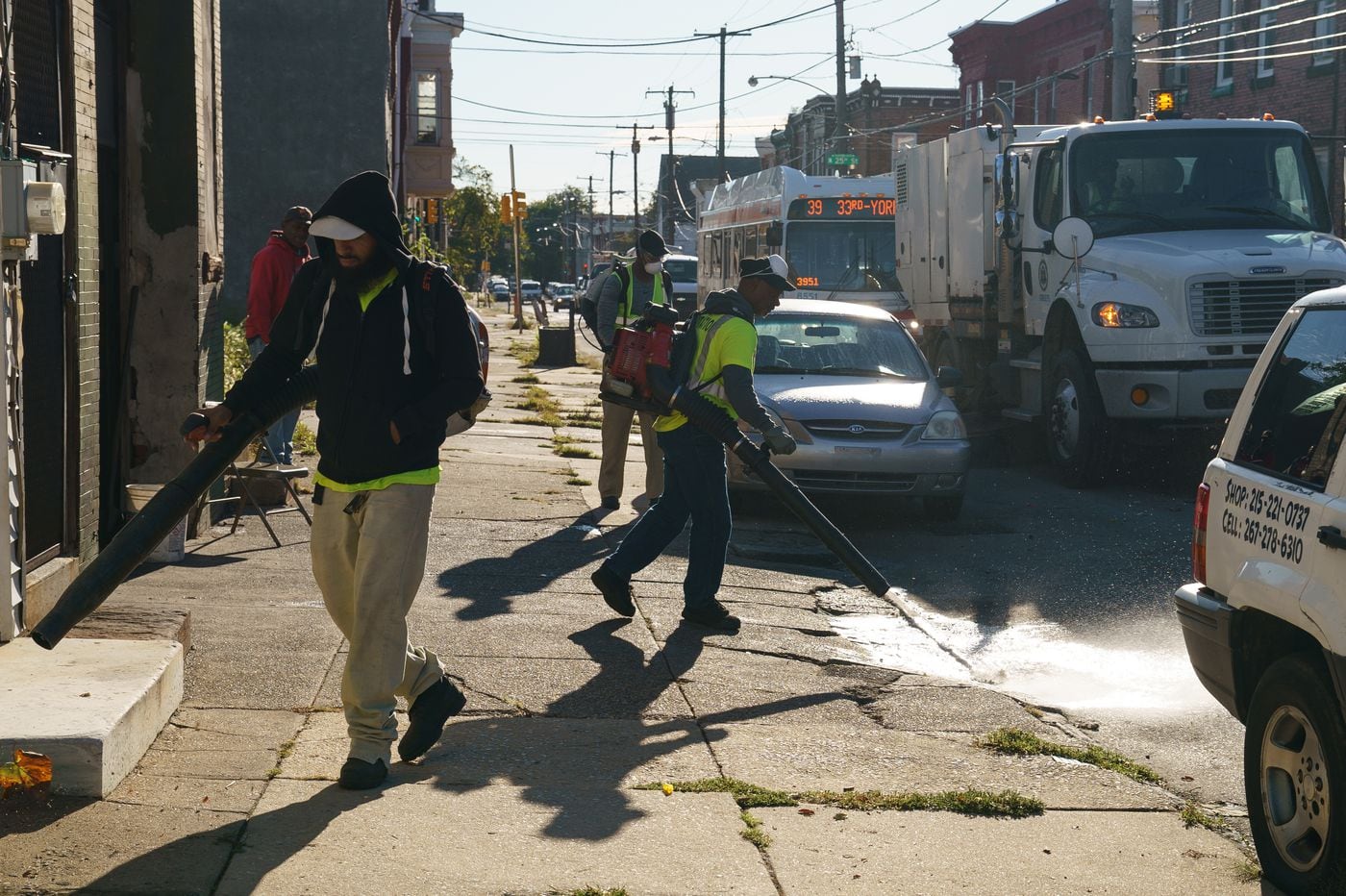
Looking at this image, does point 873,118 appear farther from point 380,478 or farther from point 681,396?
point 380,478

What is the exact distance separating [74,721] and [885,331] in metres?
9.28

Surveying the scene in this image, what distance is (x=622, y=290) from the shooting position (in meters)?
12.2

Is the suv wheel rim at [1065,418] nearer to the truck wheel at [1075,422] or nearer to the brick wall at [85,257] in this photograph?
the truck wheel at [1075,422]

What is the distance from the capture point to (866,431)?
11.8 meters

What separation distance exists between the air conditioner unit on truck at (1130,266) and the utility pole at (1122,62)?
5.74 meters

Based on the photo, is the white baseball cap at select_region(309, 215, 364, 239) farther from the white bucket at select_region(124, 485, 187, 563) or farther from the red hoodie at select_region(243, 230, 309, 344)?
the red hoodie at select_region(243, 230, 309, 344)

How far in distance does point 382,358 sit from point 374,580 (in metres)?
0.71

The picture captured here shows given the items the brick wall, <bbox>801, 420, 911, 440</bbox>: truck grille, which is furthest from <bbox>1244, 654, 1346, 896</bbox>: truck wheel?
<bbox>801, 420, 911, 440</bbox>: truck grille

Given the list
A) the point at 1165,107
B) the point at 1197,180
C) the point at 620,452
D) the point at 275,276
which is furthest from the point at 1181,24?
the point at 275,276

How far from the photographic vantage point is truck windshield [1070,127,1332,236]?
14.5m

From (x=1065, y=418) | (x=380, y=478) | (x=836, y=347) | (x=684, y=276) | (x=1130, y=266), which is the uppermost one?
(x=684, y=276)

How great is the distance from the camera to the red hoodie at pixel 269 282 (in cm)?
1102

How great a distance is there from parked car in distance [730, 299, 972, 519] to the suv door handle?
706cm

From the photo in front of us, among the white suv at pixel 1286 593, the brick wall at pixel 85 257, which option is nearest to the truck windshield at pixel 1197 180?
the brick wall at pixel 85 257
